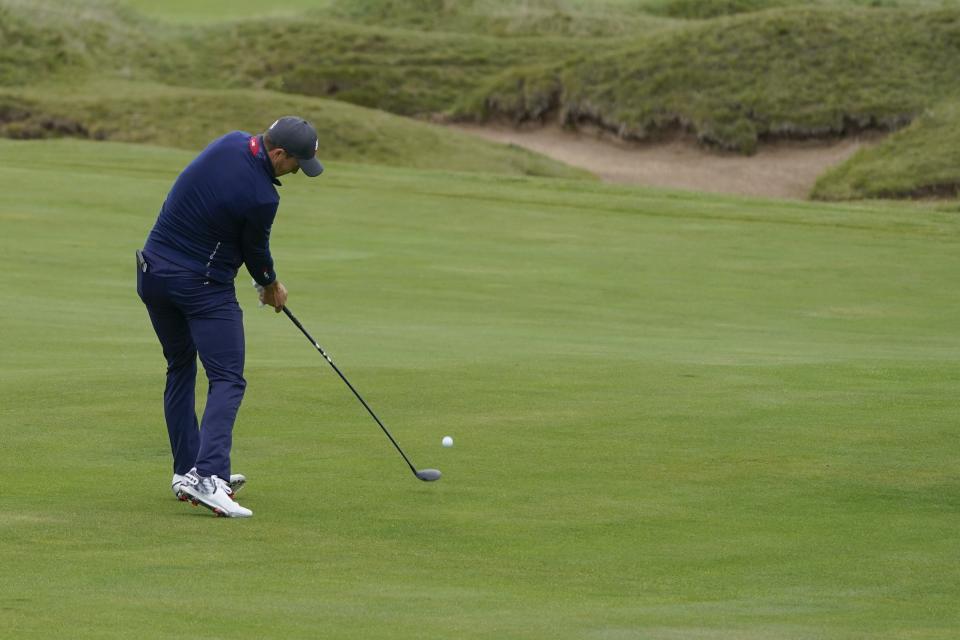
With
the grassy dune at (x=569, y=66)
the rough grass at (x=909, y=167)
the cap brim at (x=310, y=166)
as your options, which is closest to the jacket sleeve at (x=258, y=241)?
the cap brim at (x=310, y=166)

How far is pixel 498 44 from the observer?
59906mm

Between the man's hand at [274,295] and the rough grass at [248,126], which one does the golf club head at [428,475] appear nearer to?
the man's hand at [274,295]

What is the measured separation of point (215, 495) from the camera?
29.4 ft

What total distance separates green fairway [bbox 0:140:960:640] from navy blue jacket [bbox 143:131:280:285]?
4.32 feet

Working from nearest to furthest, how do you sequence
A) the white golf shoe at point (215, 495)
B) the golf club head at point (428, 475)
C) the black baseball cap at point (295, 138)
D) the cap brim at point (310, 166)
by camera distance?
the white golf shoe at point (215, 495) < the black baseball cap at point (295, 138) < the cap brim at point (310, 166) < the golf club head at point (428, 475)

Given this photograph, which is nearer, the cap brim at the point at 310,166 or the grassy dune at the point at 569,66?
the cap brim at the point at 310,166

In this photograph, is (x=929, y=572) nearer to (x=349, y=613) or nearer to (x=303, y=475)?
(x=349, y=613)

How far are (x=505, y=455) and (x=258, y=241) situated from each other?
92.5 inches

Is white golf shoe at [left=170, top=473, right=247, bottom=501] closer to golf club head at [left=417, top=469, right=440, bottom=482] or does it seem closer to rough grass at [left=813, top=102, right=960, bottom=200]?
golf club head at [left=417, top=469, right=440, bottom=482]

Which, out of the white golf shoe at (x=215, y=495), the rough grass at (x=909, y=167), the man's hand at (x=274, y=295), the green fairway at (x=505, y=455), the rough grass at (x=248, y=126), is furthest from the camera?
the rough grass at (x=248, y=126)

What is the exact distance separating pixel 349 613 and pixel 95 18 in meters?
54.9

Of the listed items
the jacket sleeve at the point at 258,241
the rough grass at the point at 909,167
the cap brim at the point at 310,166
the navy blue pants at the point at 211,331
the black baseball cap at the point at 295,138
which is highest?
the black baseball cap at the point at 295,138

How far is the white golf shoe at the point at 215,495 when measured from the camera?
8.95m

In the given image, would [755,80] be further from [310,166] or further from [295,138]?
[295,138]
